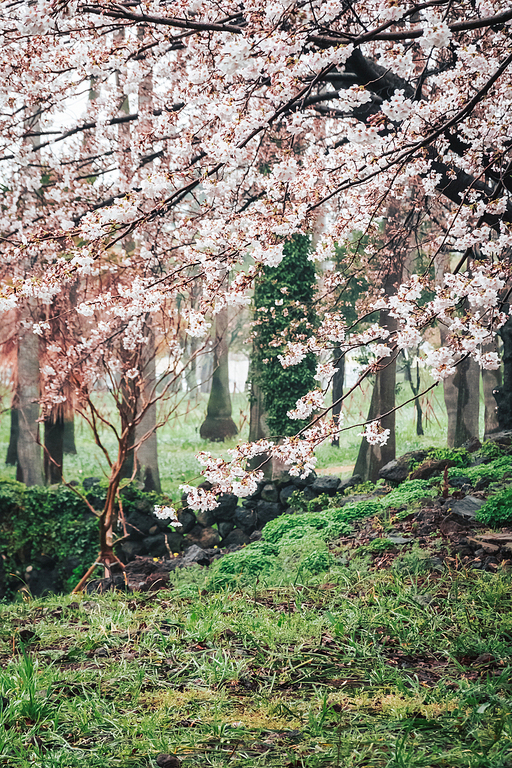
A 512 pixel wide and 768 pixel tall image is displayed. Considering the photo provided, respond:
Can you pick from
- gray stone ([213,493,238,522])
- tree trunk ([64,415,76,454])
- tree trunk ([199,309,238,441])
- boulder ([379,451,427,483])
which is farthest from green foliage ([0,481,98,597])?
tree trunk ([199,309,238,441])

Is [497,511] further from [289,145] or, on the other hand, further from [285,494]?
[285,494]

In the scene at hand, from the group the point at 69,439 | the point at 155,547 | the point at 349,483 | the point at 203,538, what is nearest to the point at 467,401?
the point at 349,483

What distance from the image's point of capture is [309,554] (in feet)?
16.0

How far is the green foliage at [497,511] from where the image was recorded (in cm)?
477

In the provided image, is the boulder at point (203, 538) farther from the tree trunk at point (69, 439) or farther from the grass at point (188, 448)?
the tree trunk at point (69, 439)

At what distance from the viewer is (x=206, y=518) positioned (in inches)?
326

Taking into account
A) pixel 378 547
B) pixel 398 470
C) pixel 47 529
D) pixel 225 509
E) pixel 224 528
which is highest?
pixel 398 470

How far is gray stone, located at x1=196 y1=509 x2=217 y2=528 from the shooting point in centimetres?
825

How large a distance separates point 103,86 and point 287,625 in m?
7.73

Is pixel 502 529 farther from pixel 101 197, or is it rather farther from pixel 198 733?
pixel 101 197

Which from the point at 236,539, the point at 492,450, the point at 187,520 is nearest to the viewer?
the point at 492,450

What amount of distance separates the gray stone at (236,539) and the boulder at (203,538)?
0.42ft

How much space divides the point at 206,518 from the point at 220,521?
212mm

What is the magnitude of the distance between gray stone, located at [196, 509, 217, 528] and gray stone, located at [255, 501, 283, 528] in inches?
26.0
